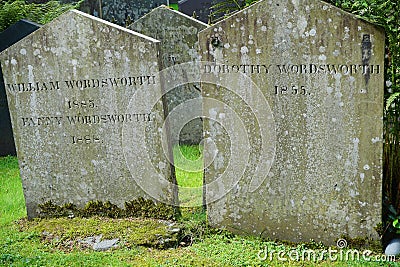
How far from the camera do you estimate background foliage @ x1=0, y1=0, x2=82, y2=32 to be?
9.15m

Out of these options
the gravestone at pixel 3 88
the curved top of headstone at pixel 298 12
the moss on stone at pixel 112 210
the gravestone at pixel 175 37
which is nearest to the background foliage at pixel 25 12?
the gravestone at pixel 3 88

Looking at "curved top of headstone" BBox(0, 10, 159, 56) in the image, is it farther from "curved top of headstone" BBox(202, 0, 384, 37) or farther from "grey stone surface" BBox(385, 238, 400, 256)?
"grey stone surface" BBox(385, 238, 400, 256)

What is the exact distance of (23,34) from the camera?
27.5 ft

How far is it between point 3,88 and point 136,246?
501 centimetres

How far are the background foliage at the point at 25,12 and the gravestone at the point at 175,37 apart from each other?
3.22 metres

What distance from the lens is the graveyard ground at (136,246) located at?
458 centimetres

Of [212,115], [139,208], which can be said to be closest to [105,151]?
[139,208]

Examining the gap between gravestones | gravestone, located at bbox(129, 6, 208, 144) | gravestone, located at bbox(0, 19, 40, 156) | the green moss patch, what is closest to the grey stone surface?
the gap between gravestones

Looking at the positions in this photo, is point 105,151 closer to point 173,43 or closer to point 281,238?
point 281,238

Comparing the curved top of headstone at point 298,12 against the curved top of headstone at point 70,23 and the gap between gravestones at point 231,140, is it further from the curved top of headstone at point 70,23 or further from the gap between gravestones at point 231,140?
the curved top of headstone at point 70,23

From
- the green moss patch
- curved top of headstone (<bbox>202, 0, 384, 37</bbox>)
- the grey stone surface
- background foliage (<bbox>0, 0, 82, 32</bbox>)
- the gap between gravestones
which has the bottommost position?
the grey stone surface

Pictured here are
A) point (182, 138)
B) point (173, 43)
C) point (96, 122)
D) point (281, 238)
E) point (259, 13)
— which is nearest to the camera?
point (259, 13)

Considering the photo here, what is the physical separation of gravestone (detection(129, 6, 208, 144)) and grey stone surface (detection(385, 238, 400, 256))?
12.4 ft

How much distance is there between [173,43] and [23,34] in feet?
9.10
